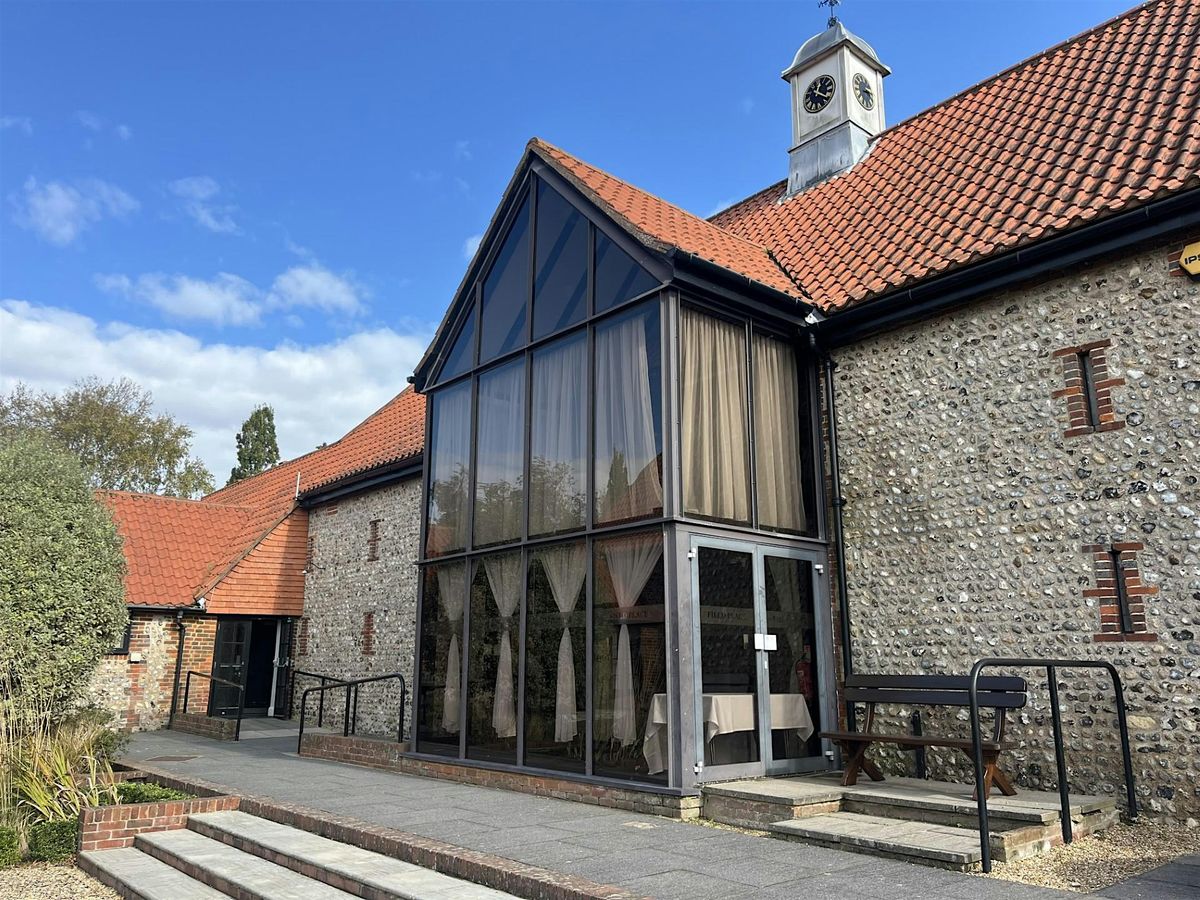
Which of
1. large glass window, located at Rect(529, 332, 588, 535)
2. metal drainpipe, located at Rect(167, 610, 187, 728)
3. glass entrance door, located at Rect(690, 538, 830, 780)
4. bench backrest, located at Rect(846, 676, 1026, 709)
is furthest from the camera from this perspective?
metal drainpipe, located at Rect(167, 610, 187, 728)

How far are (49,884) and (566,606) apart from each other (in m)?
4.80

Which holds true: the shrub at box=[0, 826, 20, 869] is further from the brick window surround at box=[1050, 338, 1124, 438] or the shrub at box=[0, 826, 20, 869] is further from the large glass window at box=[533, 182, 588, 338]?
the brick window surround at box=[1050, 338, 1124, 438]

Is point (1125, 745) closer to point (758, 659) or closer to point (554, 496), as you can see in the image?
point (758, 659)

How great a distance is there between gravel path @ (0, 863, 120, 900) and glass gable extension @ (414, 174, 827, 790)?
3.81 m

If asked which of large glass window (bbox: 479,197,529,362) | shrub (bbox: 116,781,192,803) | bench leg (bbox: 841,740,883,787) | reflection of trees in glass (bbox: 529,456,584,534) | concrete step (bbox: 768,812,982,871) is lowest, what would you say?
shrub (bbox: 116,781,192,803)

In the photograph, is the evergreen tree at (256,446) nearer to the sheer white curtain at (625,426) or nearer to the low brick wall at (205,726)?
the low brick wall at (205,726)

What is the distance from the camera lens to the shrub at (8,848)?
7.29 metres

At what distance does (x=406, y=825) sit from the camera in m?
6.88

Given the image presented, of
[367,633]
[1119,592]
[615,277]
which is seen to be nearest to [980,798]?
[1119,592]

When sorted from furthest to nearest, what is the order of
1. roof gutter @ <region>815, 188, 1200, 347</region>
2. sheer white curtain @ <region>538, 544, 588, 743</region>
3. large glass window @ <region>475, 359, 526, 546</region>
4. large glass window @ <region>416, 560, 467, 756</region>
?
large glass window @ <region>416, 560, 467, 756</region>
large glass window @ <region>475, 359, 526, 546</region>
sheer white curtain @ <region>538, 544, 588, 743</region>
roof gutter @ <region>815, 188, 1200, 347</region>

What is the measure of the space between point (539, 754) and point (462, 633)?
79.3 inches

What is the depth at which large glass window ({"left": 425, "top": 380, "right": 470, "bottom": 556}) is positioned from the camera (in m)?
10.9

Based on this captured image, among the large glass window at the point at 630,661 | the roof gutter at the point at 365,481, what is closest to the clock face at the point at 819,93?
the roof gutter at the point at 365,481

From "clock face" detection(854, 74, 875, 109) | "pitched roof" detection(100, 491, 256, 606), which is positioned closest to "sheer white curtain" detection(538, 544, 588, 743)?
"clock face" detection(854, 74, 875, 109)
